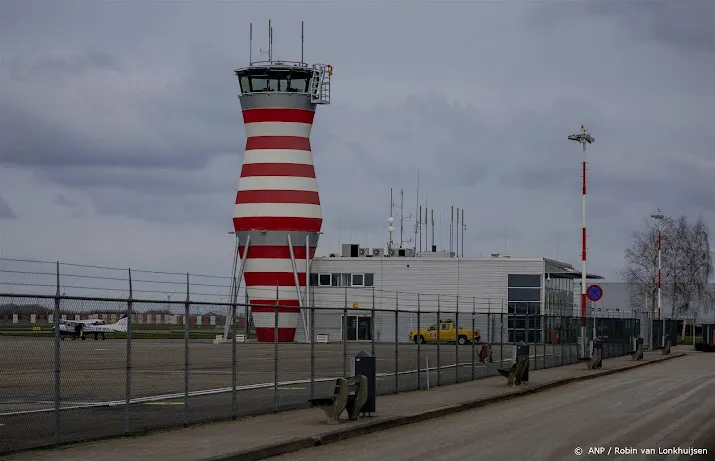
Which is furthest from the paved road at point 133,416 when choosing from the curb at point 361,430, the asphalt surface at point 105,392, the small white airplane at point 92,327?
the curb at point 361,430

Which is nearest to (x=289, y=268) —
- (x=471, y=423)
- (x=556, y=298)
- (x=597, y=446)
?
(x=556, y=298)

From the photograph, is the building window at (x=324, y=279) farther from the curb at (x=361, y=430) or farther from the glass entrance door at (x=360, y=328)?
the curb at (x=361, y=430)

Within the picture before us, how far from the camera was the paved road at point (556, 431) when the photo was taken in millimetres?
18469

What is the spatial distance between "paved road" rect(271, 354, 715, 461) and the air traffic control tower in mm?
41638

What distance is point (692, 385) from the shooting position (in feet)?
121

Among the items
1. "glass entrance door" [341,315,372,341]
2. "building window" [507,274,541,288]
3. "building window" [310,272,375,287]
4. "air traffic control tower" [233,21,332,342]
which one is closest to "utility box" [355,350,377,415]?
"air traffic control tower" [233,21,332,342]

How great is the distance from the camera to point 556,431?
2188 centimetres

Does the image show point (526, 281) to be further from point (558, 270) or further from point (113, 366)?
point (113, 366)

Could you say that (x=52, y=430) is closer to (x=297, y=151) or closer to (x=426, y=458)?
(x=426, y=458)

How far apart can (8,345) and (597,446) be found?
9196 mm

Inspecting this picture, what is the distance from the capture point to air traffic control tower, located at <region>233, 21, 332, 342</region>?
241 ft

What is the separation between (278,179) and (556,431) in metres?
52.2

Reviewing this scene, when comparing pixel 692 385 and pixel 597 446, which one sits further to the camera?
pixel 692 385

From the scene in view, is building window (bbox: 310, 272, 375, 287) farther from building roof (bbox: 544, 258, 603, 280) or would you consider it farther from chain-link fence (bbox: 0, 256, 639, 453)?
chain-link fence (bbox: 0, 256, 639, 453)
